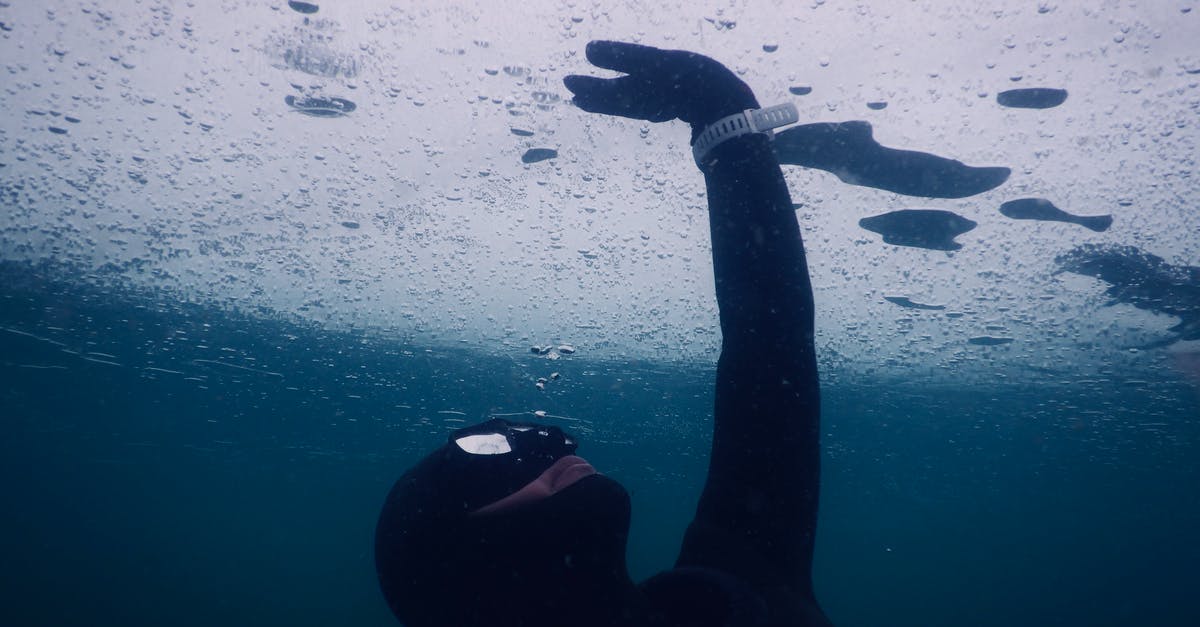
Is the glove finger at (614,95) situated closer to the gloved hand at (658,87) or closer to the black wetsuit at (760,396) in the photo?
the gloved hand at (658,87)

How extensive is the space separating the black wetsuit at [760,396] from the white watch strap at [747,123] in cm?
4

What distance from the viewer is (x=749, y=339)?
8.04 ft

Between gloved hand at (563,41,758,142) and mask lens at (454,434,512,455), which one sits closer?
mask lens at (454,434,512,455)

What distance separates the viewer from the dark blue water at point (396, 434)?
17156 millimetres

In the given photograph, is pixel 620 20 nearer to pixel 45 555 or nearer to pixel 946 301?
pixel 946 301

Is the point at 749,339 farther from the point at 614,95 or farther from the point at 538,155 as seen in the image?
the point at 538,155

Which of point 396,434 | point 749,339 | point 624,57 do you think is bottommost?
point 396,434

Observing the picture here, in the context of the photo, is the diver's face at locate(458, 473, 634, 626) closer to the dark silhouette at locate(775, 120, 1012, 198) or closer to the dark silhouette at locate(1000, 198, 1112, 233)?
the dark silhouette at locate(775, 120, 1012, 198)

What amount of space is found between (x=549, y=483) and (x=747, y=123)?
67.5 inches

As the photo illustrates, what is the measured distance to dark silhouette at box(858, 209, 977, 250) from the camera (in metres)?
8.45

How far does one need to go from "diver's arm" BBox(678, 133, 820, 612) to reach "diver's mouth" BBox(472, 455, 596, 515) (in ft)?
2.05

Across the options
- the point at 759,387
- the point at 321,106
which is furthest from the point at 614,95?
the point at 321,106

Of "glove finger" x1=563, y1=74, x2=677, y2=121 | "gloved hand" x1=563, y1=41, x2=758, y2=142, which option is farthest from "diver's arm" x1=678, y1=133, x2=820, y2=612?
"glove finger" x1=563, y1=74, x2=677, y2=121

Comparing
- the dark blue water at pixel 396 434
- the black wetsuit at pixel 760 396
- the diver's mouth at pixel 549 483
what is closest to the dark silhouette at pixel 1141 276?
the dark blue water at pixel 396 434
